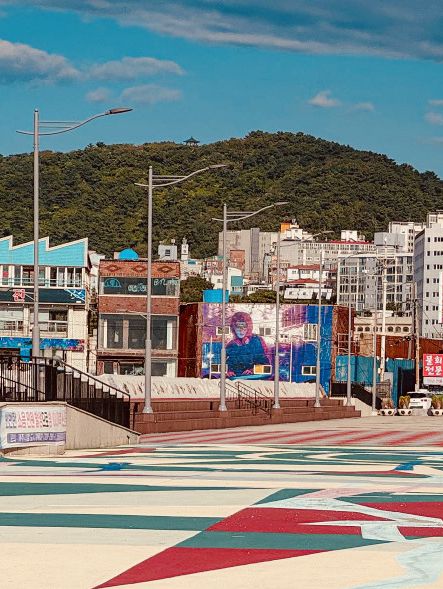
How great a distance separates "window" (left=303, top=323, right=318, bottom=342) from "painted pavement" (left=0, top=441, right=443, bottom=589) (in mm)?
90175

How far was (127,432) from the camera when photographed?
36.7 m

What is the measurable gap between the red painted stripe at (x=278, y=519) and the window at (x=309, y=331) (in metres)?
99.6

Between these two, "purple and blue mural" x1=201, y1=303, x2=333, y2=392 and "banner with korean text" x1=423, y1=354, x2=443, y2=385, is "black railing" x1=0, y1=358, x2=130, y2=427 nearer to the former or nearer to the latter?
"purple and blue mural" x1=201, y1=303, x2=333, y2=392

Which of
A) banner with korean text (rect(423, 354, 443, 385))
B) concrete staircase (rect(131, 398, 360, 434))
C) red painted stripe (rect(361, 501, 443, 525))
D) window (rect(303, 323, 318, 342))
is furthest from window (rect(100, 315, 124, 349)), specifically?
red painted stripe (rect(361, 501, 443, 525))

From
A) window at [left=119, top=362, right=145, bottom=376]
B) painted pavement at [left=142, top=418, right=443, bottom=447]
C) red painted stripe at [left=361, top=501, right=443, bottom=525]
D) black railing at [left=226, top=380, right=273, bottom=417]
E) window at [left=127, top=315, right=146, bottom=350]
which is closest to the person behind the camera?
red painted stripe at [left=361, top=501, right=443, bottom=525]

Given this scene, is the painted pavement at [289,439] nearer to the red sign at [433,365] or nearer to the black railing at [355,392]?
the black railing at [355,392]

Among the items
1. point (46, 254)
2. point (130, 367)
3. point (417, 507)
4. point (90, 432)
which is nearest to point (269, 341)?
point (130, 367)

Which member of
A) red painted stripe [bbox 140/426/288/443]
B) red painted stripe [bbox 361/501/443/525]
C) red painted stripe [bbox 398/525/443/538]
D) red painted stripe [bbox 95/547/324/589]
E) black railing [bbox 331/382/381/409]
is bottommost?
black railing [bbox 331/382/381/409]

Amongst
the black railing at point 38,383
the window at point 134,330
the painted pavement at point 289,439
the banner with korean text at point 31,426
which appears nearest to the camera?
the banner with korean text at point 31,426

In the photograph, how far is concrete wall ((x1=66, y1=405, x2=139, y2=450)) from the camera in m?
31.4

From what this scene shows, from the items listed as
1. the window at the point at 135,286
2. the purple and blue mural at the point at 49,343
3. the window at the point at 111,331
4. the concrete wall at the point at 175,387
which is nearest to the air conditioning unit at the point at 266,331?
the window at the point at 135,286

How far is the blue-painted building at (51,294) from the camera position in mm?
105875

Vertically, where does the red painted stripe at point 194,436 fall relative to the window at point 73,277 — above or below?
below

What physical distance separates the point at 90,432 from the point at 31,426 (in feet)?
14.5
